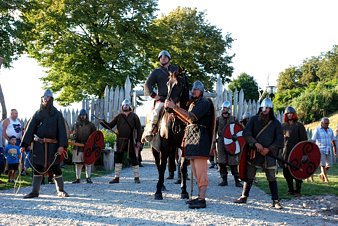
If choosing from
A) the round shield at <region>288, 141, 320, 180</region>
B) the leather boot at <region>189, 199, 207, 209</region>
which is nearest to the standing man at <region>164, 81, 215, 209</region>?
the leather boot at <region>189, 199, 207, 209</region>

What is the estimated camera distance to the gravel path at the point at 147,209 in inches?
229

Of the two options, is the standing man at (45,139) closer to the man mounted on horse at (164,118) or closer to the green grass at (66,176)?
the man mounted on horse at (164,118)

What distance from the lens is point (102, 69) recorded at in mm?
27312

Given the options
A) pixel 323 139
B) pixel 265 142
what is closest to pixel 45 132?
pixel 265 142


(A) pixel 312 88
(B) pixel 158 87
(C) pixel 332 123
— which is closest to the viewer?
(B) pixel 158 87

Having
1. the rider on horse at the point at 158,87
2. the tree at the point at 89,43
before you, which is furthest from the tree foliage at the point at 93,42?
the rider on horse at the point at 158,87

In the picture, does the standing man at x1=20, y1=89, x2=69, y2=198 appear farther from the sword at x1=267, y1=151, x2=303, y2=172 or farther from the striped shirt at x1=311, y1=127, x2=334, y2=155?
the striped shirt at x1=311, y1=127, x2=334, y2=155

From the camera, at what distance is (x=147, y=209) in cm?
663

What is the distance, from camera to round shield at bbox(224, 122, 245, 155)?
10.0 metres

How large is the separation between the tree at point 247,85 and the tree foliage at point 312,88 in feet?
7.80

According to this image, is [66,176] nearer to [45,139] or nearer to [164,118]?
[45,139]

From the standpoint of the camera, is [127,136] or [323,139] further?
[323,139]

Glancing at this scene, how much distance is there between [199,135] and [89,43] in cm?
2196

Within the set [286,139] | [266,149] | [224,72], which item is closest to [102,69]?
[224,72]
